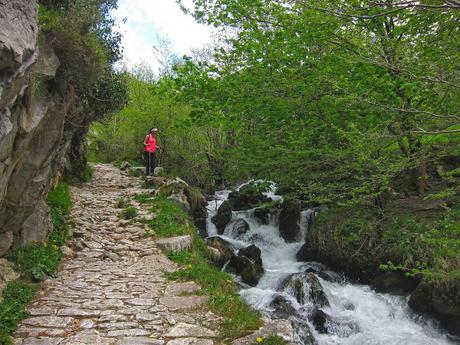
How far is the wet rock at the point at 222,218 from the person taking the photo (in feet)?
49.5

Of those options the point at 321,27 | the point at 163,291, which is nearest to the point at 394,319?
the point at 163,291

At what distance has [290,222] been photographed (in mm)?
14070

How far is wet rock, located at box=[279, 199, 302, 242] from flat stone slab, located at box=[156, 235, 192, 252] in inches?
223

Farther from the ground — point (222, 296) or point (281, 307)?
point (222, 296)

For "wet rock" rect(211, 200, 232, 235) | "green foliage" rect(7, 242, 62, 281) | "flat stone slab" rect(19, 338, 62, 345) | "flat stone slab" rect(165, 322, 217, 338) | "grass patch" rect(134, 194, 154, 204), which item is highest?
"grass patch" rect(134, 194, 154, 204)

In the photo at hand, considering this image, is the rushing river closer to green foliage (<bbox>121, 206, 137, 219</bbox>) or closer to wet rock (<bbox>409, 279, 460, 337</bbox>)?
wet rock (<bbox>409, 279, 460, 337</bbox>)

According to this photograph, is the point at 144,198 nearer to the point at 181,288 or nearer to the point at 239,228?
the point at 239,228

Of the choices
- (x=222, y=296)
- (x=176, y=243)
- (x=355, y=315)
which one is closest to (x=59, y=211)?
(x=176, y=243)

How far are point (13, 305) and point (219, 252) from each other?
6.48 metres

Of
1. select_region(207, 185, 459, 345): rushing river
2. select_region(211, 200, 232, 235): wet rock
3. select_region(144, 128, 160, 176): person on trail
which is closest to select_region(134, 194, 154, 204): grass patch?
select_region(144, 128, 160, 176): person on trail

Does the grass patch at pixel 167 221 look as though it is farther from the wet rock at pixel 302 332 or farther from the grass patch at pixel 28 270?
the wet rock at pixel 302 332

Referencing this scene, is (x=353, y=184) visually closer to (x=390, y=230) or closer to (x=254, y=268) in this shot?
(x=390, y=230)

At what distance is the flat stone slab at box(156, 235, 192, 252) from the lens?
8438 millimetres

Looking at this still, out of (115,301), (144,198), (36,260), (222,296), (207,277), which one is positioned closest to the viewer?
(115,301)
